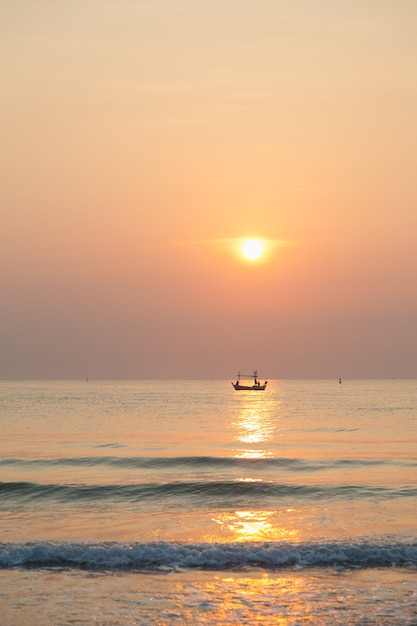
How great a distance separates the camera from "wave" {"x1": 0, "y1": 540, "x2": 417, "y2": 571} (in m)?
21.0

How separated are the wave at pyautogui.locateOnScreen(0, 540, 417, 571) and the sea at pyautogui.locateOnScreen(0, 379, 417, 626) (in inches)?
2.1

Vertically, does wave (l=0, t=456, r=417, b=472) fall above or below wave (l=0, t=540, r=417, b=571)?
above

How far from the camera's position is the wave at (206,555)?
2103cm

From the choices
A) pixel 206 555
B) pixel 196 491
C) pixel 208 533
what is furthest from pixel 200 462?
pixel 206 555

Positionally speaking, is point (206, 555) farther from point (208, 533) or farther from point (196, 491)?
point (196, 491)

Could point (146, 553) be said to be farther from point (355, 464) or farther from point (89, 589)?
point (355, 464)

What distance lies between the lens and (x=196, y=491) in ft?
117

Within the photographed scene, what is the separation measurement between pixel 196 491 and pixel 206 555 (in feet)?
46.1

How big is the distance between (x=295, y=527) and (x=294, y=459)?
21.0 meters

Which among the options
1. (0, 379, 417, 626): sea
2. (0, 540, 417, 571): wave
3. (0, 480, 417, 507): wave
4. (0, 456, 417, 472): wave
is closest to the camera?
(0, 379, 417, 626): sea

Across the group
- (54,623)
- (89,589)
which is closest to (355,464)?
(89,589)

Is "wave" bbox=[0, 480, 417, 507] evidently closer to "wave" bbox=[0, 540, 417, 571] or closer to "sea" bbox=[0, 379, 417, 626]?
"sea" bbox=[0, 379, 417, 626]

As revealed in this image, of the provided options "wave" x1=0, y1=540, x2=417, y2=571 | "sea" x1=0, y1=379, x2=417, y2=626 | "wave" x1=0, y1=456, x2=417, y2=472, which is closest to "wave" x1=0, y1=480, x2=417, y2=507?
"sea" x1=0, y1=379, x2=417, y2=626

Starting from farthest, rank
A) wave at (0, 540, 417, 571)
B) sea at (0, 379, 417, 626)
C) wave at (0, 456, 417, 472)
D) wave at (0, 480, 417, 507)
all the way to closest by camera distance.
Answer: wave at (0, 456, 417, 472)
wave at (0, 480, 417, 507)
wave at (0, 540, 417, 571)
sea at (0, 379, 417, 626)
